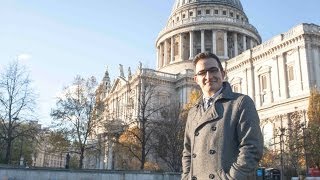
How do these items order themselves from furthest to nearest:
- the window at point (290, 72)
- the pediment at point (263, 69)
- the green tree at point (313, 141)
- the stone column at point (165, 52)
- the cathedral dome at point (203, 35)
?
the stone column at point (165, 52) → the cathedral dome at point (203, 35) → the pediment at point (263, 69) → the window at point (290, 72) → the green tree at point (313, 141)

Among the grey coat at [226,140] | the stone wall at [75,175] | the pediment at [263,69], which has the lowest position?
the stone wall at [75,175]

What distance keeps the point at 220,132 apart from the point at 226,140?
105mm

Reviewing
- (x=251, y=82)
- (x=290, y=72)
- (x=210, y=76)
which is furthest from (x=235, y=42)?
(x=210, y=76)

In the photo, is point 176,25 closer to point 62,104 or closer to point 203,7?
point 203,7

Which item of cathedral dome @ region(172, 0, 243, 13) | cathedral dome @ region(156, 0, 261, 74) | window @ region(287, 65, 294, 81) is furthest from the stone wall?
cathedral dome @ region(172, 0, 243, 13)

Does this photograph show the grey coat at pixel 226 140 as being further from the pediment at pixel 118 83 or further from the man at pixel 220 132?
the pediment at pixel 118 83

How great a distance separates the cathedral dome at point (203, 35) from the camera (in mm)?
83000

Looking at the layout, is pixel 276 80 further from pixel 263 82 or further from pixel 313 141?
pixel 313 141

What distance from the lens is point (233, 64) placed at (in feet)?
214


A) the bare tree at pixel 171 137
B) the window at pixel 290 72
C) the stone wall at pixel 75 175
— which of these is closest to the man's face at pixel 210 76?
the stone wall at pixel 75 175

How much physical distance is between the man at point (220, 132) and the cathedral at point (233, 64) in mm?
38750

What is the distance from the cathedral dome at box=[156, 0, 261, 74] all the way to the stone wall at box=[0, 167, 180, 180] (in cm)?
4879

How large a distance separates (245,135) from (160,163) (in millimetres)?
57112

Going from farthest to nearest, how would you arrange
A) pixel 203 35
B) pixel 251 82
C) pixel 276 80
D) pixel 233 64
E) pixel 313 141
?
1. pixel 203 35
2. pixel 233 64
3. pixel 251 82
4. pixel 276 80
5. pixel 313 141
